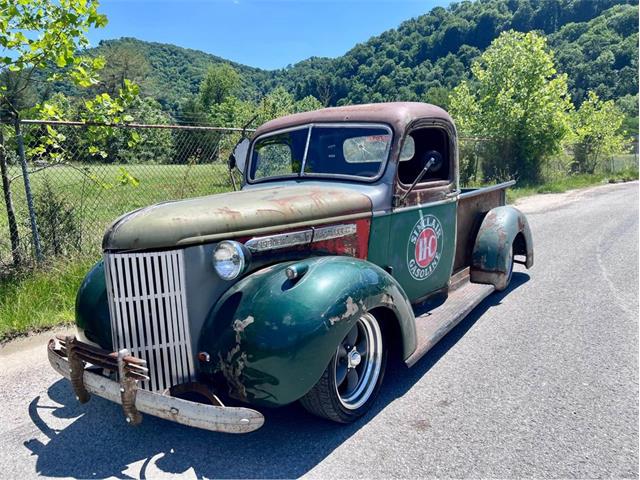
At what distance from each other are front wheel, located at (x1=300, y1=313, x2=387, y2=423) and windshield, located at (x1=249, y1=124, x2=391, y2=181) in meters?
1.19

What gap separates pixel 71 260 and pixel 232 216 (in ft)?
11.6

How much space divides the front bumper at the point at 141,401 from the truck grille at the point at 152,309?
0.15 metres

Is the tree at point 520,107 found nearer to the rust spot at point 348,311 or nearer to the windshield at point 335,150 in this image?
the windshield at point 335,150

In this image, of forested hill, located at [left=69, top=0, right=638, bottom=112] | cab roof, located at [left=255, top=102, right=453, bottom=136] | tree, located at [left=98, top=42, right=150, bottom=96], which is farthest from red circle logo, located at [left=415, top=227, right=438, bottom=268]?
tree, located at [left=98, top=42, right=150, bottom=96]

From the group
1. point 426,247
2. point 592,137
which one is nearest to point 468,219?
point 426,247

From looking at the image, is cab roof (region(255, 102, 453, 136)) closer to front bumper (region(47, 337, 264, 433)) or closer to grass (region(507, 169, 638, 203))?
front bumper (region(47, 337, 264, 433))

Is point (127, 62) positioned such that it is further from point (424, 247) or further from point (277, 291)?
point (277, 291)

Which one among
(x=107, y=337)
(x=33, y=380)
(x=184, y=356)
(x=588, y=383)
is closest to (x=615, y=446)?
(x=588, y=383)

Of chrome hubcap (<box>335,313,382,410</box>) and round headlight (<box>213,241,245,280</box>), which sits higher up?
round headlight (<box>213,241,245,280</box>)

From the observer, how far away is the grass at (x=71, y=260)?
170 inches

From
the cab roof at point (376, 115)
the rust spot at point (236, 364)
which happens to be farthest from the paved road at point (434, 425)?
the cab roof at point (376, 115)

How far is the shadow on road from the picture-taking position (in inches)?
92.7

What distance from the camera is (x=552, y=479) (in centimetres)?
222

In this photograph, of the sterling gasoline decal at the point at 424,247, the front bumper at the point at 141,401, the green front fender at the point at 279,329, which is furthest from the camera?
the sterling gasoline decal at the point at 424,247
